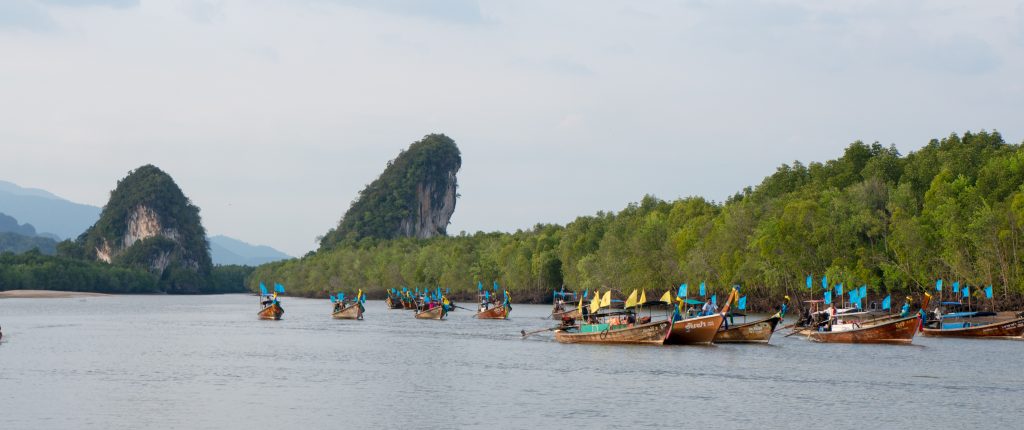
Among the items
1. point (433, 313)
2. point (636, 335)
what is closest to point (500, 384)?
point (636, 335)

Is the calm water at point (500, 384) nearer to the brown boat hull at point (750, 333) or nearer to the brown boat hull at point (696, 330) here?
the brown boat hull at point (696, 330)

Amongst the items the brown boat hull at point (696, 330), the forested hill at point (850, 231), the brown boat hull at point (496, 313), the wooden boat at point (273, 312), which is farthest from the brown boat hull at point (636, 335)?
the wooden boat at point (273, 312)

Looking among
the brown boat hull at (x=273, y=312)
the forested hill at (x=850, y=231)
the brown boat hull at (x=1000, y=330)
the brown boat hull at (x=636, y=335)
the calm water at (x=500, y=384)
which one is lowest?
the calm water at (x=500, y=384)

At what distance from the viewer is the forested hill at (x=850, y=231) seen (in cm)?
8131

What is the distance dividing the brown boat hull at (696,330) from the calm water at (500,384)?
1.08 metres

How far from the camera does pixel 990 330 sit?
208ft

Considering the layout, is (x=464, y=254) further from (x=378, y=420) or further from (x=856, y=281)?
(x=378, y=420)

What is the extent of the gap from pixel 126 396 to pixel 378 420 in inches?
410

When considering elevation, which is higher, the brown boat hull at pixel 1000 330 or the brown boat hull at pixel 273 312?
the brown boat hull at pixel 273 312

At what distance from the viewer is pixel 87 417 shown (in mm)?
34594

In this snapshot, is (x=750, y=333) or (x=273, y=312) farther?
(x=273, y=312)

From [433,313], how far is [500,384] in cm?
5701

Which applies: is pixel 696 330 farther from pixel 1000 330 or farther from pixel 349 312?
pixel 349 312

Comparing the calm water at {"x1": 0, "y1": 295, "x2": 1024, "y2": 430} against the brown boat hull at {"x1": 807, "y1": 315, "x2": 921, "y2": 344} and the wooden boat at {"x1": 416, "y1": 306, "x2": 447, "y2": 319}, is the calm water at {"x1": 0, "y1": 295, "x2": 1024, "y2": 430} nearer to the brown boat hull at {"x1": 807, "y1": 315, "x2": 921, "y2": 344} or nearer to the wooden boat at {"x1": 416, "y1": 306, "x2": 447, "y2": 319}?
the brown boat hull at {"x1": 807, "y1": 315, "x2": 921, "y2": 344}
